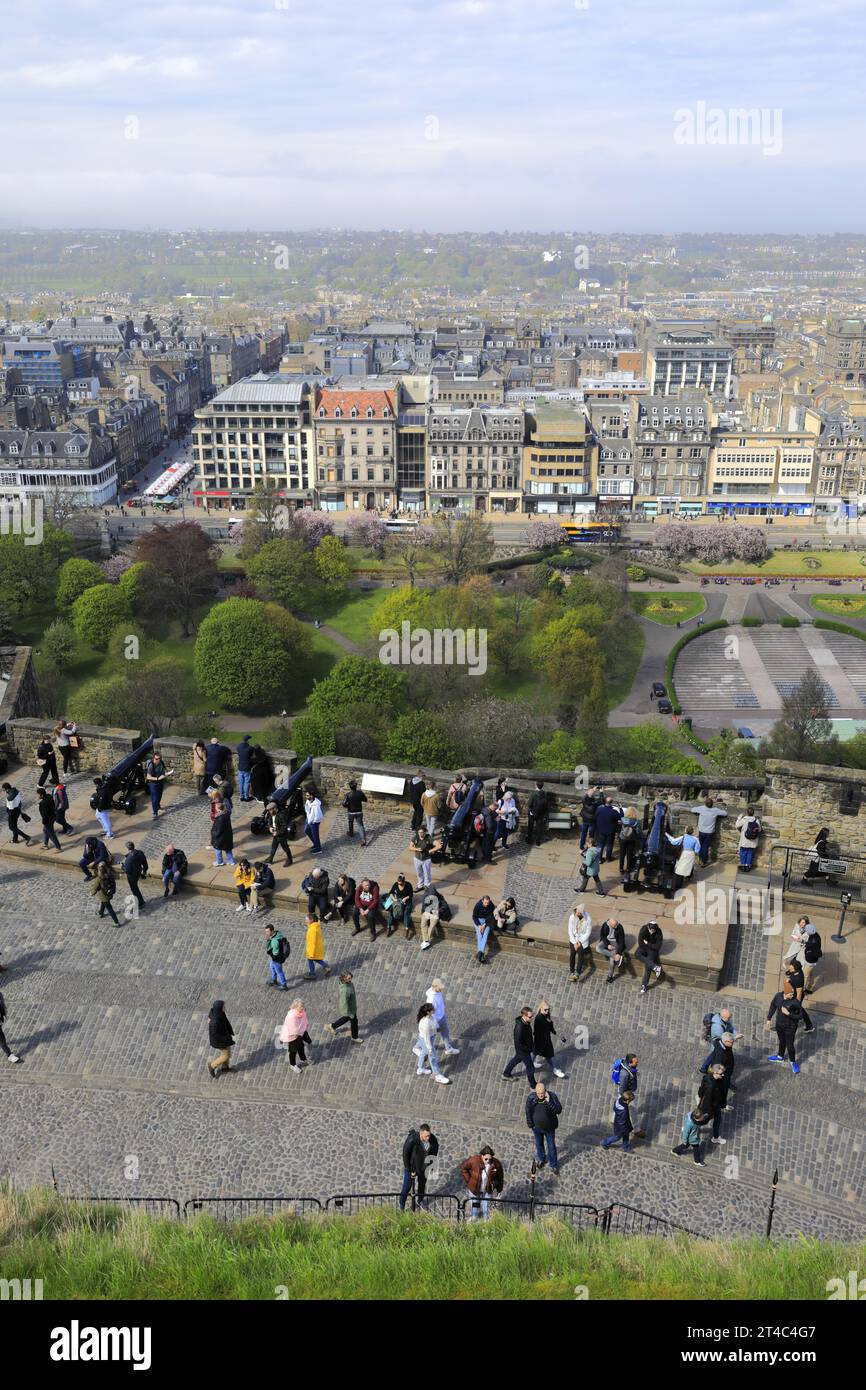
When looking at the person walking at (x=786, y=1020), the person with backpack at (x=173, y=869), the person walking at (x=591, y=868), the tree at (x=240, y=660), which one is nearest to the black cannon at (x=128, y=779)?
the person with backpack at (x=173, y=869)

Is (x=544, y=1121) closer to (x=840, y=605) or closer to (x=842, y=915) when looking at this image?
(x=842, y=915)

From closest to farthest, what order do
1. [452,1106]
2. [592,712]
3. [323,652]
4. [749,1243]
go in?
[749,1243], [452,1106], [592,712], [323,652]

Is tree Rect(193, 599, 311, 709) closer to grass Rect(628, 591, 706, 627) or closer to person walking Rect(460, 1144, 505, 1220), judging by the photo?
grass Rect(628, 591, 706, 627)

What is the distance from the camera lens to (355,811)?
1959 cm

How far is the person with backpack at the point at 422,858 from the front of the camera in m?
18.0

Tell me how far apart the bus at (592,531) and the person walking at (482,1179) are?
11273 cm

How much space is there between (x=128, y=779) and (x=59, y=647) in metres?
58.0

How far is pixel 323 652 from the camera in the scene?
83125mm

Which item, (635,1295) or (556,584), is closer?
(635,1295)

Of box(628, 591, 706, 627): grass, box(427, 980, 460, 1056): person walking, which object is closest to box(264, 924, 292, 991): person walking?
box(427, 980, 460, 1056): person walking

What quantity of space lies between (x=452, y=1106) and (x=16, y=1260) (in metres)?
5.71

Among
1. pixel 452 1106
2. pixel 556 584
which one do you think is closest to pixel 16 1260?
pixel 452 1106

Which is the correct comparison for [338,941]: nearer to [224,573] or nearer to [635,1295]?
[635,1295]

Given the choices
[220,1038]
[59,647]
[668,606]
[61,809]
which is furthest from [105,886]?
[668,606]
